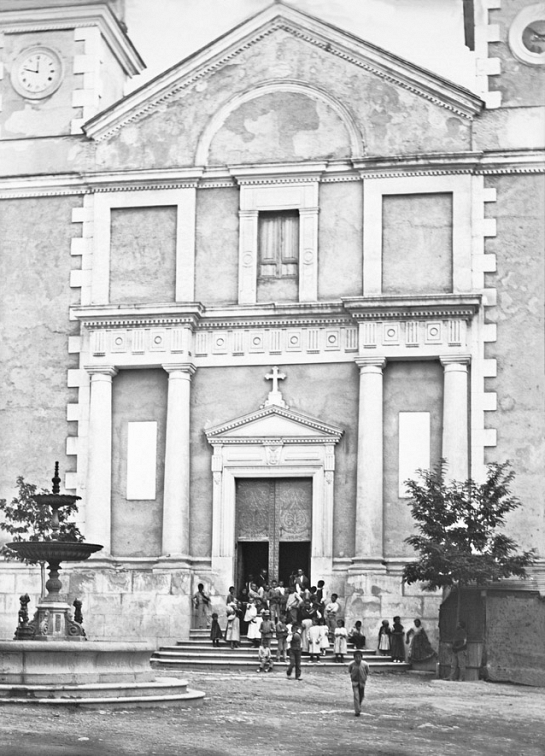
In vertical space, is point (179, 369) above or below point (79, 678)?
above

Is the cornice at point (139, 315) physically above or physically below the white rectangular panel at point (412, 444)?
above

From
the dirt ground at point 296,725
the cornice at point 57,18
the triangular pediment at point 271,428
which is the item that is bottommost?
the dirt ground at point 296,725

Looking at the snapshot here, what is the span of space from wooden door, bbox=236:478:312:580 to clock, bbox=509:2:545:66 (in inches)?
466

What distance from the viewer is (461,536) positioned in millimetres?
33062

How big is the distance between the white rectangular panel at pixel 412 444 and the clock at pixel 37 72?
500 inches

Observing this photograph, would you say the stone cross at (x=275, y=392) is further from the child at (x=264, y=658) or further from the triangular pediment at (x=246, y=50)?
the triangular pediment at (x=246, y=50)

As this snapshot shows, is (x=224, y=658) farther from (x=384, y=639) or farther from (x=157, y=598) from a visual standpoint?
(x=157, y=598)

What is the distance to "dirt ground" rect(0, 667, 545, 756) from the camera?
1978cm

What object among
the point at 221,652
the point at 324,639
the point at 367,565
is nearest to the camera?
the point at 324,639

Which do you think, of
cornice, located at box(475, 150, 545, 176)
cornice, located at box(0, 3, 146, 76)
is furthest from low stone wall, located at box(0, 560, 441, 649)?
cornice, located at box(0, 3, 146, 76)

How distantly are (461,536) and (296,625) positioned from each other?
4039 millimetres

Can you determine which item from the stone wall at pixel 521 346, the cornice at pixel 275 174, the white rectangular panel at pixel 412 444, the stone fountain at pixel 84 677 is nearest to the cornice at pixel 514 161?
the cornice at pixel 275 174

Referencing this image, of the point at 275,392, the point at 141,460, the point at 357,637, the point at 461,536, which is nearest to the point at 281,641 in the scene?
the point at 357,637

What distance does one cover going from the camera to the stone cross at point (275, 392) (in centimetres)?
3734
